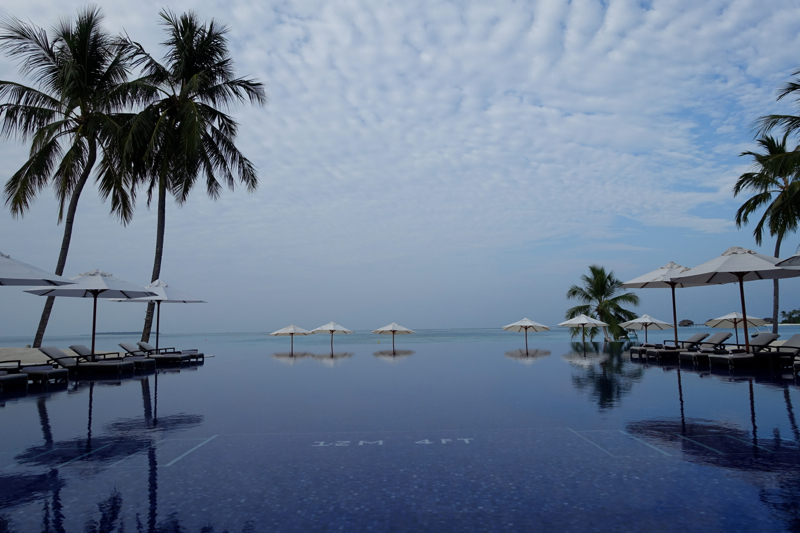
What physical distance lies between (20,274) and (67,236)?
22.3 ft

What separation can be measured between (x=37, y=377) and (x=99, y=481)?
789 cm

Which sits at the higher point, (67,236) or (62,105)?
(62,105)

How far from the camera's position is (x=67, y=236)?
15.2m

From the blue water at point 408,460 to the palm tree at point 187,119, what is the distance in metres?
9.78

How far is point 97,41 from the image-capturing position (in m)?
15.7

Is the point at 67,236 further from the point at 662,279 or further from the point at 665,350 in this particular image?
the point at 665,350

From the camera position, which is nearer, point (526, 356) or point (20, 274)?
point (20, 274)

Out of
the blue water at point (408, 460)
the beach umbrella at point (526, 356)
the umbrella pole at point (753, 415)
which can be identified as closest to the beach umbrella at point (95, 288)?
the blue water at point (408, 460)

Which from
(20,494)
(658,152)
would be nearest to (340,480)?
(20,494)

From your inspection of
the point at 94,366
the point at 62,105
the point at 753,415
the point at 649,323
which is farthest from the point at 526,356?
the point at 62,105

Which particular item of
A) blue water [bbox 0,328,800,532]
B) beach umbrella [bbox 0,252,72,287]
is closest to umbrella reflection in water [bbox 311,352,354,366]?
blue water [bbox 0,328,800,532]

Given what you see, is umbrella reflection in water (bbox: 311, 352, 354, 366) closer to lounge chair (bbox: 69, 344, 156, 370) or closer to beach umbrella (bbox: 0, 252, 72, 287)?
lounge chair (bbox: 69, 344, 156, 370)

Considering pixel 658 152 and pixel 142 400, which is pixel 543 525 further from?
pixel 658 152

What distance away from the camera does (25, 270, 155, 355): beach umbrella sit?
1213 cm
